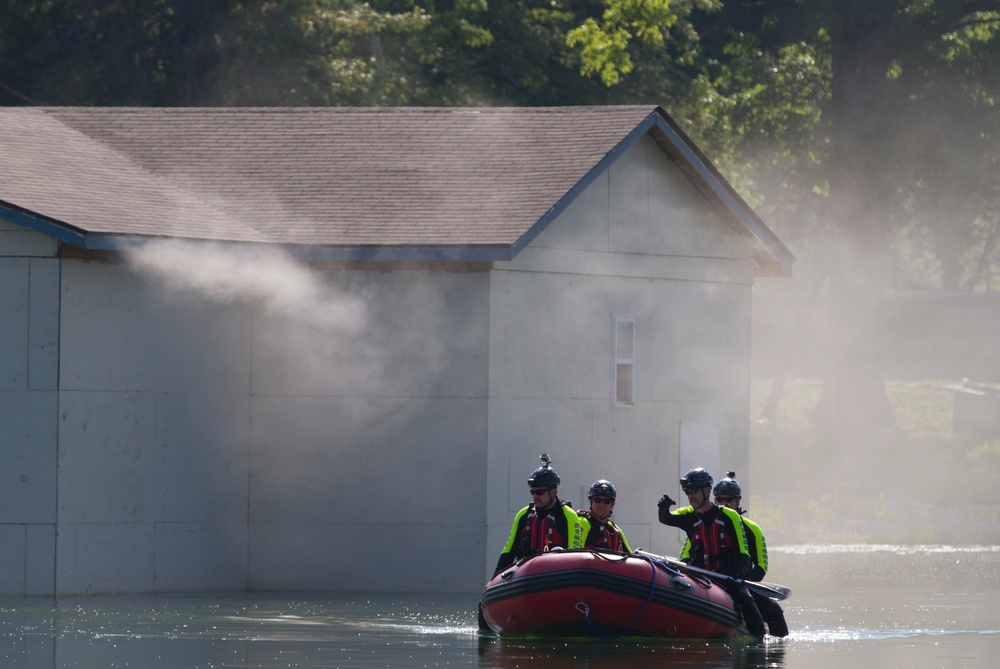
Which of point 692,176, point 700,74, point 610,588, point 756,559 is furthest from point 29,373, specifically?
point 700,74

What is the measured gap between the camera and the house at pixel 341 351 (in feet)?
67.5

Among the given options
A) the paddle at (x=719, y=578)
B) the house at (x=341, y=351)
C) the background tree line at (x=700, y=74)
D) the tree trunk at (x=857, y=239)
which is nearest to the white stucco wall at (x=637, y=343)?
the house at (x=341, y=351)

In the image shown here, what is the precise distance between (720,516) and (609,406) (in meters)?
5.29

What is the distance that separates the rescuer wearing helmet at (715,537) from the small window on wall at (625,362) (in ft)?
17.3

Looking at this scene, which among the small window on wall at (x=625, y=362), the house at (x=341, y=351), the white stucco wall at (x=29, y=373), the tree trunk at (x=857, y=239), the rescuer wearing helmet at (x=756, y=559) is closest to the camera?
the rescuer wearing helmet at (x=756, y=559)

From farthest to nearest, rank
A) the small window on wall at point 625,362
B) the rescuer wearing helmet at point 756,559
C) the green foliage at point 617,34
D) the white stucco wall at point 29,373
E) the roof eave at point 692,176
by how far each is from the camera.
A: the green foliage at point 617,34, the small window on wall at point 625,362, the roof eave at point 692,176, the white stucco wall at point 29,373, the rescuer wearing helmet at point 756,559

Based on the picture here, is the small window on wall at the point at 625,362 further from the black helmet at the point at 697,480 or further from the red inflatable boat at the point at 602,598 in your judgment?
the red inflatable boat at the point at 602,598

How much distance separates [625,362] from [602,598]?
22.0 feet

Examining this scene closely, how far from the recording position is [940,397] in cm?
5591

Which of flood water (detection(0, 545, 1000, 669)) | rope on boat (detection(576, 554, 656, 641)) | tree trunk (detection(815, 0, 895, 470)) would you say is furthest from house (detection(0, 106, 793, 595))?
tree trunk (detection(815, 0, 895, 470))

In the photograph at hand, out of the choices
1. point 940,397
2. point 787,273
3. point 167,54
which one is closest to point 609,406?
point 787,273

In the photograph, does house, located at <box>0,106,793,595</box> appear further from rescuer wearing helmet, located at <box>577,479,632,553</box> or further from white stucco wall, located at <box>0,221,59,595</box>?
rescuer wearing helmet, located at <box>577,479,632,553</box>

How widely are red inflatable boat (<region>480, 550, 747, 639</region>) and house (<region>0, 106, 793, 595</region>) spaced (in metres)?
4.47

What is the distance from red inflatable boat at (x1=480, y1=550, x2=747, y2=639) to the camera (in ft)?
55.4
